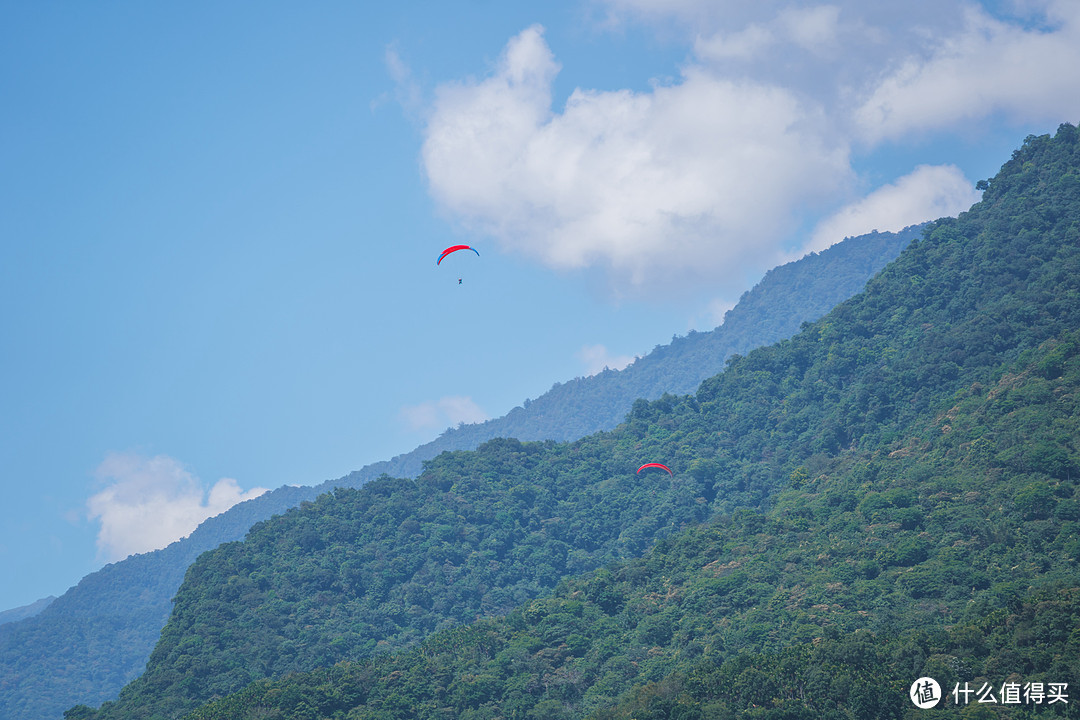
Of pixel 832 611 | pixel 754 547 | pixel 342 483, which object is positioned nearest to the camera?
pixel 832 611

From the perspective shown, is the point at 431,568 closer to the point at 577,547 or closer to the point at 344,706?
the point at 577,547

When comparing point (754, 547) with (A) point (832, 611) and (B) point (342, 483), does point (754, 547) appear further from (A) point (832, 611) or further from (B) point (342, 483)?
(B) point (342, 483)

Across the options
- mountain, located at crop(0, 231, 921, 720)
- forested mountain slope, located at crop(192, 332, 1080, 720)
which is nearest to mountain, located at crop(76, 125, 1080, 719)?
forested mountain slope, located at crop(192, 332, 1080, 720)

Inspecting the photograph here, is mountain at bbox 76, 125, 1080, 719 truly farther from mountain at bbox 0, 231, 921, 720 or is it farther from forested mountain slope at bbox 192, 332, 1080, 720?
mountain at bbox 0, 231, 921, 720

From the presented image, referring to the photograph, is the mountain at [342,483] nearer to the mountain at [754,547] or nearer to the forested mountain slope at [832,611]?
the mountain at [754,547]

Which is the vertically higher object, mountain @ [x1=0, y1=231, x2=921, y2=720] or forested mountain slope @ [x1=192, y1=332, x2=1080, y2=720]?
mountain @ [x1=0, y1=231, x2=921, y2=720]

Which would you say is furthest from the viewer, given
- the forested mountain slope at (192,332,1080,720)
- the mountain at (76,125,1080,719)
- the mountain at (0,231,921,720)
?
the mountain at (0,231,921,720)

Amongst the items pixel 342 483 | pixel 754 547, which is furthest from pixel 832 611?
pixel 342 483

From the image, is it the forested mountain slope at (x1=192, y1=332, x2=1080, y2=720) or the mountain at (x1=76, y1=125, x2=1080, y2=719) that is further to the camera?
the mountain at (x1=76, y1=125, x2=1080, y2=719)
